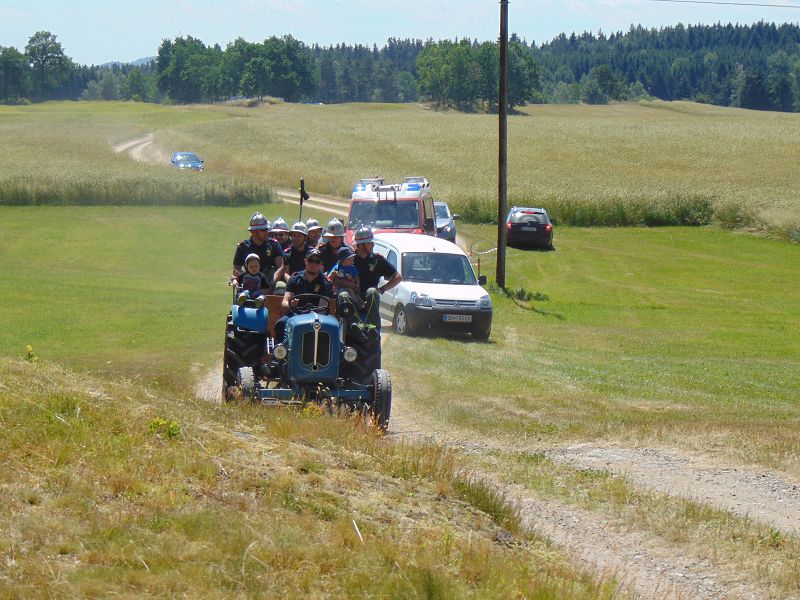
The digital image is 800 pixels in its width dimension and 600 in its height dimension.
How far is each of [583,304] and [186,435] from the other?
23.4 metres

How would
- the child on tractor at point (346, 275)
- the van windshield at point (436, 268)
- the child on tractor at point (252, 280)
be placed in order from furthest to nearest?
the van windshield at point (436, 268)
the child on tractor at point (346, 275)
the child on tractor at point (252, 280)

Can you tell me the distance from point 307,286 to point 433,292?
941 cm

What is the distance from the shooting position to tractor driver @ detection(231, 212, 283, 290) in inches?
536

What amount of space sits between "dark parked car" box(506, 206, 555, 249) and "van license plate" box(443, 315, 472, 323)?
21.8 m

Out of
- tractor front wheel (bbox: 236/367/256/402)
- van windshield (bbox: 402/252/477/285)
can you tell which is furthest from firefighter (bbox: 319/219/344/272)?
van windshield (bbox: 402/252/477/285)

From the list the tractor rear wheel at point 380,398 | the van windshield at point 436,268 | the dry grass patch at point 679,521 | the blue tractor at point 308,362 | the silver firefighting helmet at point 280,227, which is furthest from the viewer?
the van windshield at point 436,268

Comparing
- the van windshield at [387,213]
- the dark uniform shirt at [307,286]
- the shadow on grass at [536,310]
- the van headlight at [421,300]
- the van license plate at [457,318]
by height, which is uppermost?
the dark uniform shirt at [307,286]

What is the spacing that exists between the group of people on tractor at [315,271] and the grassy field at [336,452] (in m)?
1.57

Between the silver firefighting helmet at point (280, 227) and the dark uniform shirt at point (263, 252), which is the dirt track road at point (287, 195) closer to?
the silver firefighting helmet at point (280, 227)

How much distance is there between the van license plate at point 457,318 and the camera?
21.0m

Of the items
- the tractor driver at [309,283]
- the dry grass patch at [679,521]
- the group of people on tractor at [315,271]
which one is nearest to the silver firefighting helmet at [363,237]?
the group of people on tractor at [315,271]

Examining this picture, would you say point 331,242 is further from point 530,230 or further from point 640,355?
point 530,230

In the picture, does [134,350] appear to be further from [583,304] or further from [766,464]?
[583,304]

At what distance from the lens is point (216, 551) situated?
19.3 feet
